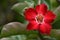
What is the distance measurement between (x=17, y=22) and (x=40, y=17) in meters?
0.09

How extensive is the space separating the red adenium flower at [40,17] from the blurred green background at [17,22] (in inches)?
2.1

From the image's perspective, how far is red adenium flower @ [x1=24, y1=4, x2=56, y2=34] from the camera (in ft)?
1.72

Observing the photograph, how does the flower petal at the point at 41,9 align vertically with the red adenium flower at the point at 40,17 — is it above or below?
above

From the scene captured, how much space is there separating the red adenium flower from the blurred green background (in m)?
0.05

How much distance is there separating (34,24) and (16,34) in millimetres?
89

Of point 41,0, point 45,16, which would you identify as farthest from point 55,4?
point 45,16

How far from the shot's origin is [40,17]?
55 cm

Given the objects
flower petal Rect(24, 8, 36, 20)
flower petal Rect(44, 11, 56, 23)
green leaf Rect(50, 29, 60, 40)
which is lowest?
A: green leaf Rect(50, 29, 60, 40)

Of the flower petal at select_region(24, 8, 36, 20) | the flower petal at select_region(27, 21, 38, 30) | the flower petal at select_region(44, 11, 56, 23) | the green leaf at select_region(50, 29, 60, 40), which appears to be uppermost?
the flower petal at select_region(24, 8, 36, 20)

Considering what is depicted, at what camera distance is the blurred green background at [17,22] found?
0.57 meters

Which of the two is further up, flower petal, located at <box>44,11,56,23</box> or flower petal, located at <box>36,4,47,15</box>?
flower petal, located at <box>36,4,47,15</box>

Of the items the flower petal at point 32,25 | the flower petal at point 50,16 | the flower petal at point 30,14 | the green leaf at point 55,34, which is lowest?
the green leaf at point 55,34

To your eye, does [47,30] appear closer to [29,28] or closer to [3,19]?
[29,28]

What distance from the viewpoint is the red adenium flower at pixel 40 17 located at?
1.72 ft
